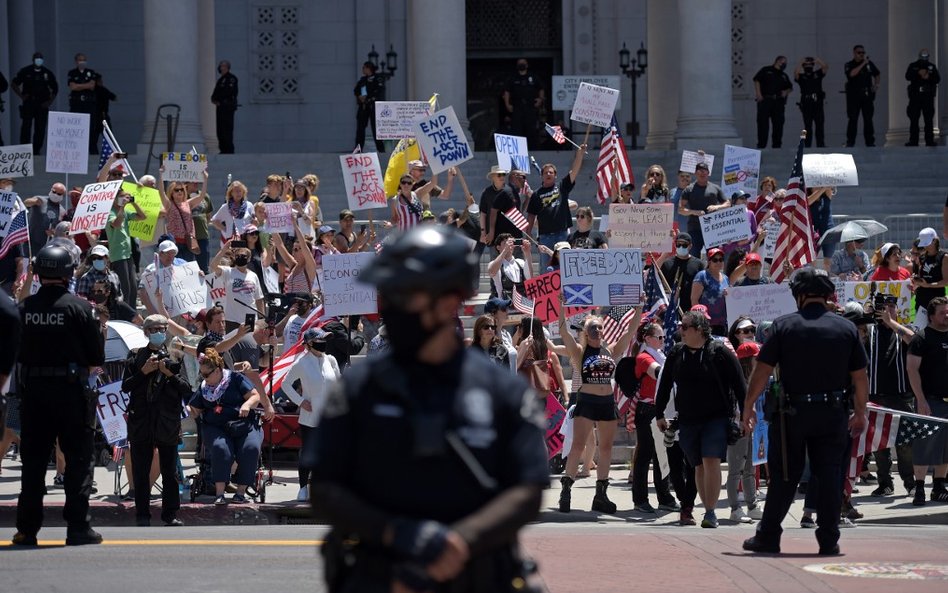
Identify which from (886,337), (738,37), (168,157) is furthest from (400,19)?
(886,337)

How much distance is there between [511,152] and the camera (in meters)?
21.8

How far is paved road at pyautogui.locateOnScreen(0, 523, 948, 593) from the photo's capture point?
29.7ft

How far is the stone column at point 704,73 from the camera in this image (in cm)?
2783

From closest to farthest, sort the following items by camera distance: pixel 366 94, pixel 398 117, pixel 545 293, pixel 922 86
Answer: pixel 545 293 → pixel 398 117 → pixel 366 94 → pixel 922 86

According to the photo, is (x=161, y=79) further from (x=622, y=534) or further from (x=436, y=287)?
(x=436, y=287)

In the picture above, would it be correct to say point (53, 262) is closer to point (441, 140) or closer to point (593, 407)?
point (593, 407)

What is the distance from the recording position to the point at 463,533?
184 inches

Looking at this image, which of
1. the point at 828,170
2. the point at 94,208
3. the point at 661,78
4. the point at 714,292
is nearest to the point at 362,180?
the point at 94,208

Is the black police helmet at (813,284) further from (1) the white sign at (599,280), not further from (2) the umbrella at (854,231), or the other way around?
(2) the umbrella at (854,231)

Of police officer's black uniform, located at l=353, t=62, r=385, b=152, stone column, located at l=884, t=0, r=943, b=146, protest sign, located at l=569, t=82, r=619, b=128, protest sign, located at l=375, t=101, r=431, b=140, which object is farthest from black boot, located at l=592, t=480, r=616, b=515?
stone column, located at l=884, t=0, r=943, b=146

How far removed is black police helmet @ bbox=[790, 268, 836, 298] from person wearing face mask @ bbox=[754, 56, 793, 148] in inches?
690

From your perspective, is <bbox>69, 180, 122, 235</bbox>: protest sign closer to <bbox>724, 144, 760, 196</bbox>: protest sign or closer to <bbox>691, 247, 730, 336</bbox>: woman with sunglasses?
<bbox>691, 247, 730, 336</bbox>: woman with sunglasses

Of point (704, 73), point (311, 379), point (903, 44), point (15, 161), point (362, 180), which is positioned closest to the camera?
point (311, 379)

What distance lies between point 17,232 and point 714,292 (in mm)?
7338
